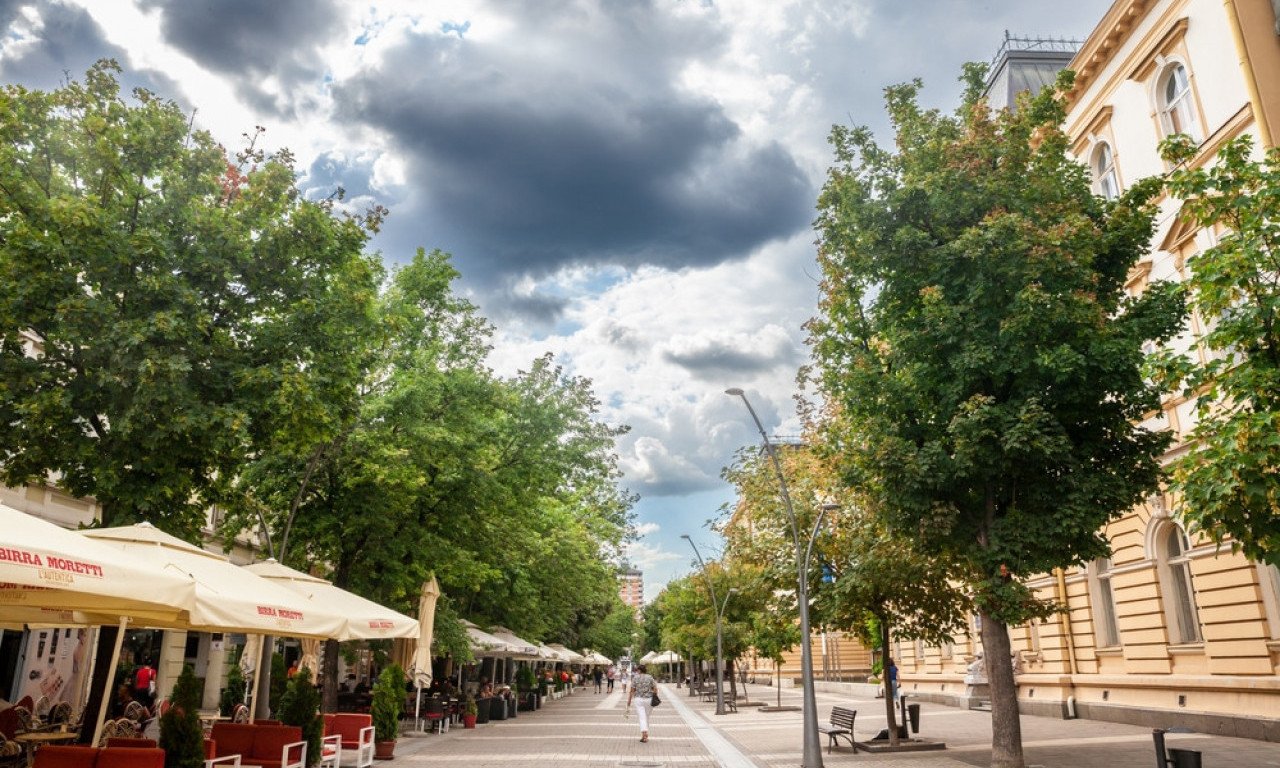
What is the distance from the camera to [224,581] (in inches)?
391

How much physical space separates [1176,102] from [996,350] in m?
11.3

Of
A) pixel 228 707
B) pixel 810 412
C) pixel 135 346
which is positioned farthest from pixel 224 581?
Answer: pixel 228 707

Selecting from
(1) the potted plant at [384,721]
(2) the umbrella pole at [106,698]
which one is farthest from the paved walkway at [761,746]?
(2) the umbrella pole at [106,698]

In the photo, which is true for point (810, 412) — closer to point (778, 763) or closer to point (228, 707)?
point (778, 763)

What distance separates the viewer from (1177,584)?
2055cm

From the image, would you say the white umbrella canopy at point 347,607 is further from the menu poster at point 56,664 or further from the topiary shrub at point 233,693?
the topiary shrub at point 233,693

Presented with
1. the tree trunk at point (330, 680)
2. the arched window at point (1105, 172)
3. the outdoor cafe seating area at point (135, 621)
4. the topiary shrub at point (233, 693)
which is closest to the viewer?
the outdoor cafe seating area at point (135, 621)

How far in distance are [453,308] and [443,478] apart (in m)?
5.75

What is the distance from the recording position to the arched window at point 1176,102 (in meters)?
19.5

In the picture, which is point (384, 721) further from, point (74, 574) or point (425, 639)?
point (74, 574)

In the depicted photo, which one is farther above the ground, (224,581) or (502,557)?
(502,557)

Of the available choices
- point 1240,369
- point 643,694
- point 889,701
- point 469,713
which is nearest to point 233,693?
point 469,713

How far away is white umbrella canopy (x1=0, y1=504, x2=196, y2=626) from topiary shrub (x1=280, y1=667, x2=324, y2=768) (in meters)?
4.23

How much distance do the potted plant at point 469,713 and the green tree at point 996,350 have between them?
1721cm
